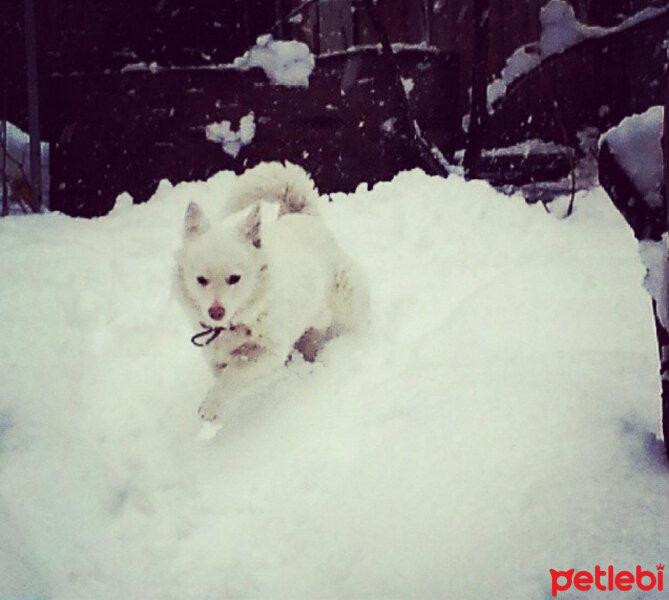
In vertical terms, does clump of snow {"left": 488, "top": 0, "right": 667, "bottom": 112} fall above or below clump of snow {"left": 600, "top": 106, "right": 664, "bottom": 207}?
above

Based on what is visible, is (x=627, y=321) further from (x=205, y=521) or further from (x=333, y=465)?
(x=205, y=521)

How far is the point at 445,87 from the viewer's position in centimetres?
625

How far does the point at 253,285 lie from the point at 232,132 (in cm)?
401

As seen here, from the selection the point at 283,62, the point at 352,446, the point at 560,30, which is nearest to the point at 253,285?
the point at 352,446

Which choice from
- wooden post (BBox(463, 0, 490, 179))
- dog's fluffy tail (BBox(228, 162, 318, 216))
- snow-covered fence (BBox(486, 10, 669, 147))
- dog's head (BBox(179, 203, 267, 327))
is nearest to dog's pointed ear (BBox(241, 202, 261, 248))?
dog's head (BBox(179, 203, 267, 327))

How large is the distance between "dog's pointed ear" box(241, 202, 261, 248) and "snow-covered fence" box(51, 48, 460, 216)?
12.5 feet

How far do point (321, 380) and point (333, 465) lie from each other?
0.77m

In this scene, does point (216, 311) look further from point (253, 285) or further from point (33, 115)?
point (33, 115)

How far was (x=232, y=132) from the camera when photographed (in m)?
6.13

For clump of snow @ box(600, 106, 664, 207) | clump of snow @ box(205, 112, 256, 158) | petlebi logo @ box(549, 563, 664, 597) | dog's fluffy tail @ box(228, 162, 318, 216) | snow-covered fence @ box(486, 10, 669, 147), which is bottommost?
petlebi logo @ box(549, 563, 664, 597)

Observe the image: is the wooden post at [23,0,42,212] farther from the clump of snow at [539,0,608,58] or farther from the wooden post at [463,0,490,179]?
the clump of snow at [539,0,608,58]

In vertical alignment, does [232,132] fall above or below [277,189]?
above

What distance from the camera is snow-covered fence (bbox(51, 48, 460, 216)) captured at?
6.06 metres

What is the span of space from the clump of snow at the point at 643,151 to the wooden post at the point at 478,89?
157 inches
